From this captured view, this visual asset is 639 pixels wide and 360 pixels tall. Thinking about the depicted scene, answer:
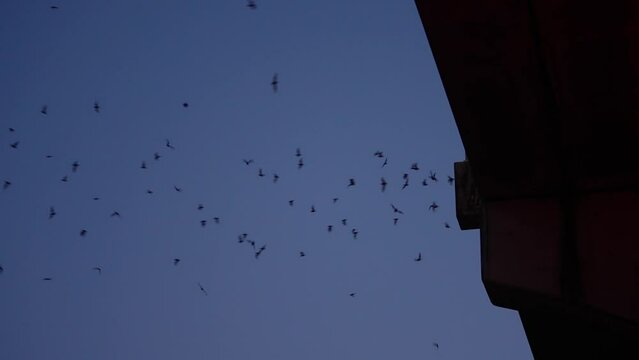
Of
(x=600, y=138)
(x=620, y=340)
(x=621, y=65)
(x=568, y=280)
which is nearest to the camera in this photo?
(x=621, y=65)

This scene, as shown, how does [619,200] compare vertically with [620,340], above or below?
above

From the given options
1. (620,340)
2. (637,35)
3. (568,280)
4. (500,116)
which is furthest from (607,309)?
(620,340)

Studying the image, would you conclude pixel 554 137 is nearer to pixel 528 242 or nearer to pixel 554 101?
pixel 554 101

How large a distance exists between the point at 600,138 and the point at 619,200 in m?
0.84

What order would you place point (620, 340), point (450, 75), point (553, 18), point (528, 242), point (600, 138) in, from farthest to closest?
point (620, 340) < point (528, 242) < point (600, 138) < point (450, 75) < point (553, 18)

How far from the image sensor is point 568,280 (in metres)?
5.95

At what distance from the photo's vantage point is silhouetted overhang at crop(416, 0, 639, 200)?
163 inches

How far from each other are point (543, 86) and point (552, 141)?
80 cm

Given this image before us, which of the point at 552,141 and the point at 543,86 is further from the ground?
the point at 543,86

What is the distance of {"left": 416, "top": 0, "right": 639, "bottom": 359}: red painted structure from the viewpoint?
4.21 metres

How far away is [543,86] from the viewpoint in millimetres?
4762

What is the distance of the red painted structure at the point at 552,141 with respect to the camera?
4215mm

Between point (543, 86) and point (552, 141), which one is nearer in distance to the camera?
point (543, 86)

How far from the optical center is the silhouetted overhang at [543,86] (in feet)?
13.6
